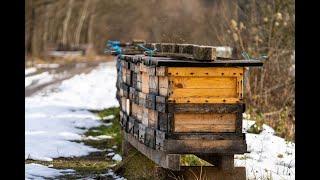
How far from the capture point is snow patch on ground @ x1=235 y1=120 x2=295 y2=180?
8375mm

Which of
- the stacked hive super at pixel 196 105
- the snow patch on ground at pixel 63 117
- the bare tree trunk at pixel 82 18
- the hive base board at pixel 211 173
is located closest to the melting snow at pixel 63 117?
the snow patch on ground at pixel 63 117

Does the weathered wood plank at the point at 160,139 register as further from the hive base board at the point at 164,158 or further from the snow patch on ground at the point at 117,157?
the snow patch on ground at the point at 117,157

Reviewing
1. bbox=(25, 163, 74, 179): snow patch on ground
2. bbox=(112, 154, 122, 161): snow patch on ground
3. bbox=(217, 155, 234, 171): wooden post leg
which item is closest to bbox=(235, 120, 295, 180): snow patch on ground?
bbox=(217, 155, 234, 171): wooden post leg

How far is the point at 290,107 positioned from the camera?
14562 millimetres

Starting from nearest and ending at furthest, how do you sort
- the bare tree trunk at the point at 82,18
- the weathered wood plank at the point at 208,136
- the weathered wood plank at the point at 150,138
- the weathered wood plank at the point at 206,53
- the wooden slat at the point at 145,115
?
the weathered wood plank at the point at 206,53 → the weathered wood plank at the point at 208,136 → the weathered wood plank at the point at 150,138 → the wooden slat at the point at 145,115 → the bare tree trunk at the point at 82,18

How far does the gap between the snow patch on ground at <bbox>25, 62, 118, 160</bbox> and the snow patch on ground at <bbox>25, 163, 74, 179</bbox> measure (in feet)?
3.30

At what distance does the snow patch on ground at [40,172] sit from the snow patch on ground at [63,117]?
1006mm

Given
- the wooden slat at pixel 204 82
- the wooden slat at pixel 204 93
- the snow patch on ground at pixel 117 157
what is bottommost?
the snow patch on ground at pixel 117 157

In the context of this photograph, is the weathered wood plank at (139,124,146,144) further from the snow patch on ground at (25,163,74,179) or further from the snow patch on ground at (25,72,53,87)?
the snow patch on ground at (25,72,53,87)

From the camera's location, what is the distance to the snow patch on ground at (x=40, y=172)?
27.5 ft

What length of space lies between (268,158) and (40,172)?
320 cm

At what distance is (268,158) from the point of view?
Answer: 378 inches
